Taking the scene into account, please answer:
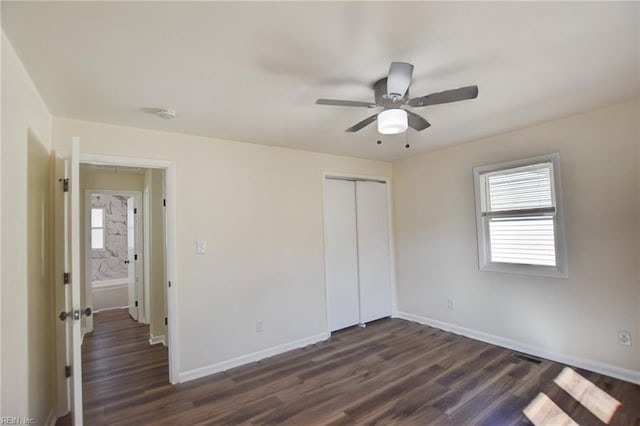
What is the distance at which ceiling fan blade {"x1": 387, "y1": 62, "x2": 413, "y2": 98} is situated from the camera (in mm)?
1695

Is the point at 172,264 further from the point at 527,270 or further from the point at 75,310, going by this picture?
the point at 527,270

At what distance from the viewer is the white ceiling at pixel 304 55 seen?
1.46 meters

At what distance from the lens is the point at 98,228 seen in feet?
23.5

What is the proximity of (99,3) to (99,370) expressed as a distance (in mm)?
3581

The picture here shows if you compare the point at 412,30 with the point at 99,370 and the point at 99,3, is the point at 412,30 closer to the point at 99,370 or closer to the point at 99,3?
the point at 99,3

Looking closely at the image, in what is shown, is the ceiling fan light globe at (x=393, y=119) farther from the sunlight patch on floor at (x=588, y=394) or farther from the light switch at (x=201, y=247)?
the sunlight patch on floor at (x=588, y=394)

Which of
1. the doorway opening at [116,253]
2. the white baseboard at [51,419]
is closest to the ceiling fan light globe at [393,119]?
the white baseboard at [51,419]

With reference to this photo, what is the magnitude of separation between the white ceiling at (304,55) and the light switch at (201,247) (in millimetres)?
1190

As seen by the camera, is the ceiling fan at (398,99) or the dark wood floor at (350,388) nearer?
the ceiling fan at (398,99)

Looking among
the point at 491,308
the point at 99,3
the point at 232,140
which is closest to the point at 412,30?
the point at 99,3

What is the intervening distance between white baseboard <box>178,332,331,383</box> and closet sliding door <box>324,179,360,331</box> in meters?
0.39

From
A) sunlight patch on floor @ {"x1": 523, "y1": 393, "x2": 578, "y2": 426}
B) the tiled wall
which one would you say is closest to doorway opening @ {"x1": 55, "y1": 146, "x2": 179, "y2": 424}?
the tiled wall

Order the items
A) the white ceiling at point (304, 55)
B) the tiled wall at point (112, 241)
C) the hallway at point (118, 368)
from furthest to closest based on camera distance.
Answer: the tiled wall at point (112, 241) < the hallway at point (118, 368) < the white ceiling at point (304, 55)

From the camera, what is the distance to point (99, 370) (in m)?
3.35
